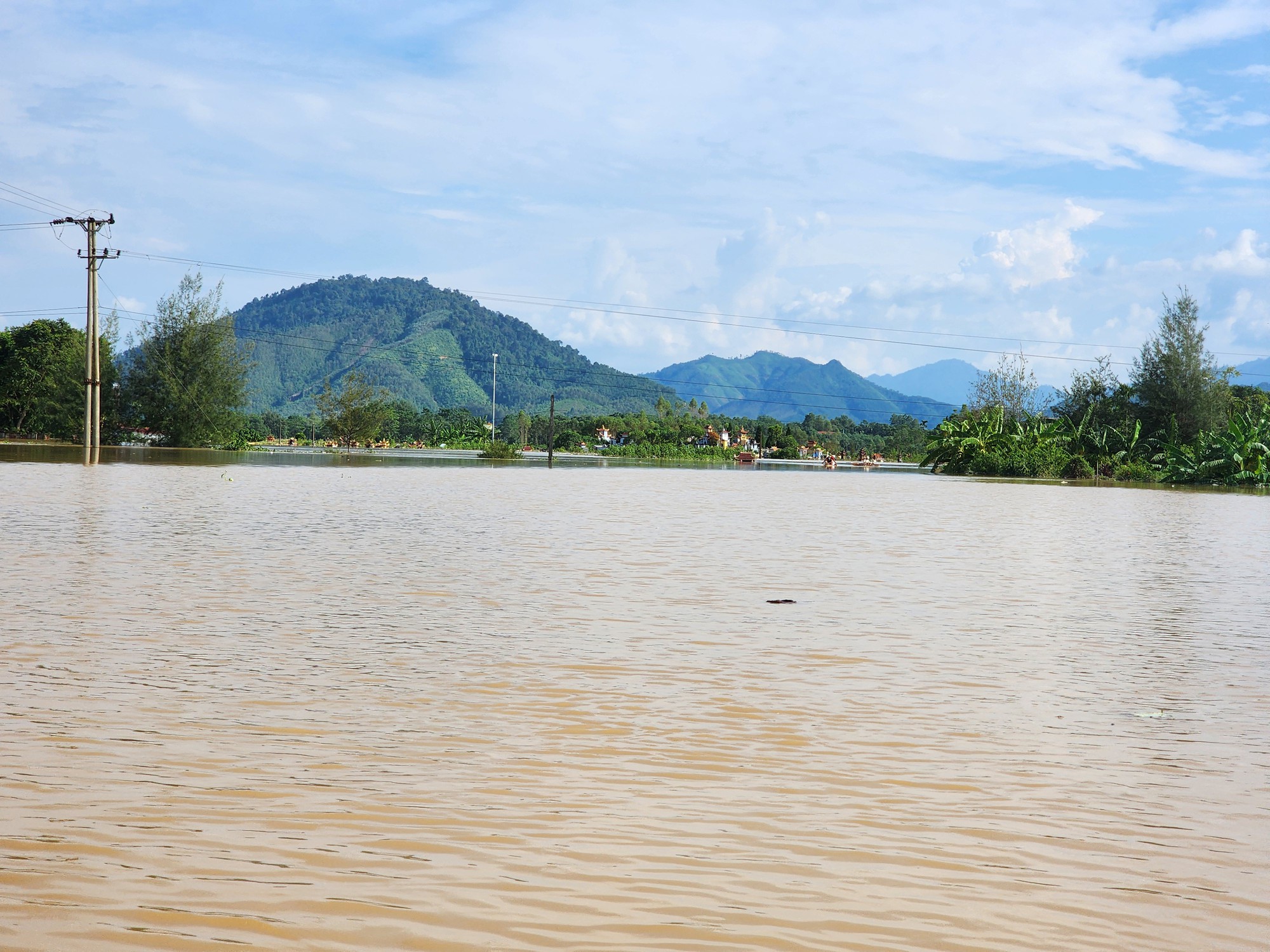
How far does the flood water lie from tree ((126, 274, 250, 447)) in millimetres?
47267

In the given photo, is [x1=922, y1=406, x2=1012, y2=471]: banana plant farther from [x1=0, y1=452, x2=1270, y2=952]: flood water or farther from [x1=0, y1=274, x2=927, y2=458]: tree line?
[x1=0, y1=452, x2=1270, y2=952]: flood water

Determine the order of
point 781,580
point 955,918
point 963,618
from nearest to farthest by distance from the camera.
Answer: point 955,918
point 963,618
point 781,580

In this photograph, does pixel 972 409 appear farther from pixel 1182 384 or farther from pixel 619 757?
pixel 619 757

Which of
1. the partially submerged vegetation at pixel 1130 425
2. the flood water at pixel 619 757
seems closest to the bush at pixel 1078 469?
the partially submerged vegetation at pixel 1130 425

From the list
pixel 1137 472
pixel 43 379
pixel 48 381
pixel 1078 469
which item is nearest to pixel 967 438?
pixel 1078 469

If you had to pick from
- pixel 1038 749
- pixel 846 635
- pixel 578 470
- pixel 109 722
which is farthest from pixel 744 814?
pixel 578 470

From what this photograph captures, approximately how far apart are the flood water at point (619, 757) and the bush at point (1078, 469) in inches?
1433

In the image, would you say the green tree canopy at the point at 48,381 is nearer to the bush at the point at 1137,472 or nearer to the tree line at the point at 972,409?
the tree line at the point at 972,409

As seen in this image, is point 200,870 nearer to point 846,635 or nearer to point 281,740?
point 281,740

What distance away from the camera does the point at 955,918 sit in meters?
3.29

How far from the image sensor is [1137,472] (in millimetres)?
44438

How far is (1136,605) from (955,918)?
7787mm

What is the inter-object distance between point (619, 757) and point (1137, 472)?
4462cm

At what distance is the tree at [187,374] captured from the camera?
55.7 metres
